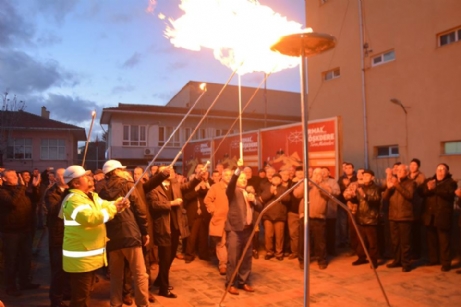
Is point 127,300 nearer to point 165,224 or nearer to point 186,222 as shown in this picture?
point 165,224

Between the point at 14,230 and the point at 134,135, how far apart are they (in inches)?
1226

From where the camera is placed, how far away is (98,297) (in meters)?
6.63

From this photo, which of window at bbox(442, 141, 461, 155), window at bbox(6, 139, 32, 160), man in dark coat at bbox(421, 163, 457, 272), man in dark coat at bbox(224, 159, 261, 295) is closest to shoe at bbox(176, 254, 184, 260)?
man in dark coat at bbox(224, 159, 261, 295)

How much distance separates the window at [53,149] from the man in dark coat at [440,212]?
115ft

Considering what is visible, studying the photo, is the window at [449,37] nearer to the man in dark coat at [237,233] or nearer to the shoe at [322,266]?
the shoe at [322,266]

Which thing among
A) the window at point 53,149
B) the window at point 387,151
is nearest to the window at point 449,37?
the window at point 387,151

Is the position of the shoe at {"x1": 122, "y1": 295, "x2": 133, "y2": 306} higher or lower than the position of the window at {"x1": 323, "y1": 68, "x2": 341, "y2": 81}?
lower

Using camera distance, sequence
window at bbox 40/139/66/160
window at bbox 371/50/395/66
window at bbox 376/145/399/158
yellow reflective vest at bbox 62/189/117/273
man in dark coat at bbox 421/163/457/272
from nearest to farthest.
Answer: yellow reflective vest at bbox 62/189/117/273 < man in dark coat at bbox 421/163/457/272 < window at bbox 376/145/399/158 < window at bbox 371/50/395/66 < window at bbox 40/139/66/160

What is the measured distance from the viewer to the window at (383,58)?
17.3 meters

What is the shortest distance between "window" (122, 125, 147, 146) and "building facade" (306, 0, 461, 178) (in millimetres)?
20533

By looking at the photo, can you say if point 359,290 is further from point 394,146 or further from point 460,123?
point 394,146

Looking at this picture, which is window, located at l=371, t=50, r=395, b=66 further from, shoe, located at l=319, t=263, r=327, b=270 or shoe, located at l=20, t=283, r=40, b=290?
shoe, located at l=20, t=283, r=40, b=290

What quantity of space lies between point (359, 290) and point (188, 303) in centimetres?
288

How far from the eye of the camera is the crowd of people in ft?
15.4
